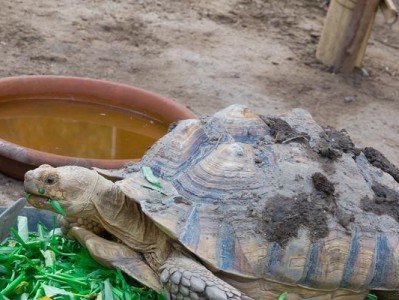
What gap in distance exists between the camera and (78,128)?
502 centimetres

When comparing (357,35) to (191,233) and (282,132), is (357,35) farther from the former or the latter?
(191,233)

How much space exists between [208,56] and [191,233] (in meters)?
5.01

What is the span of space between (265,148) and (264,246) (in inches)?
17.8

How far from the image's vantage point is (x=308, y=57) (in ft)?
25.9

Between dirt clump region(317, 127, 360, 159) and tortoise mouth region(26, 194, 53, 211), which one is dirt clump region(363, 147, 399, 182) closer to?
dirt clump region(317, 127, 360, 159)

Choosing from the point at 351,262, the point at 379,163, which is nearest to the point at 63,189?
the point at 351,262

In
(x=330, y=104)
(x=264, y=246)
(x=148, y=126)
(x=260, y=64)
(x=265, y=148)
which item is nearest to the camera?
(x=264, y=246)

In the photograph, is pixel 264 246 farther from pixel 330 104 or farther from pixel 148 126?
pixel 330 104

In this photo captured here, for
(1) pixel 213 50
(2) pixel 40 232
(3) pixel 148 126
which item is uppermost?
(2) pixel 40 232

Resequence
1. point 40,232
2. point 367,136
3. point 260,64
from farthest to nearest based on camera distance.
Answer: point 260,64
point 367,136
point 40,232

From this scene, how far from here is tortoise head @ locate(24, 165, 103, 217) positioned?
2.78 metres

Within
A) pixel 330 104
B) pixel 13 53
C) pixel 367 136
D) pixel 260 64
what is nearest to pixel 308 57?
pixel 260 64

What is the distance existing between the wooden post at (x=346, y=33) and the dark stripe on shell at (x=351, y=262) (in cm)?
479

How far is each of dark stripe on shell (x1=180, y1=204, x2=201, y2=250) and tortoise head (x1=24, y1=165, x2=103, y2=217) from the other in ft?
1.34
